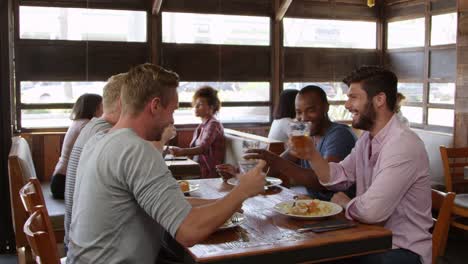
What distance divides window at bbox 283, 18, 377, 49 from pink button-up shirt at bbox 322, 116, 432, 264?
463cm

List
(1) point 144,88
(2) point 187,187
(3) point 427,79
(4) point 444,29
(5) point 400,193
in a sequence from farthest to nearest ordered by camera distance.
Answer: (3) point 427,79, (4) point 444,29, (2) point 187,187, (5) point 400,193, (1) point 144,88

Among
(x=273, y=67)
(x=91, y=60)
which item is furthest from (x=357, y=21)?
(x=91, y=60)

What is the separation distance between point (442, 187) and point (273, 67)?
2642 mm

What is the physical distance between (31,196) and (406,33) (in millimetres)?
6087

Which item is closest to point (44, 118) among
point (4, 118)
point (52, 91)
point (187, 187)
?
point (52, 91)

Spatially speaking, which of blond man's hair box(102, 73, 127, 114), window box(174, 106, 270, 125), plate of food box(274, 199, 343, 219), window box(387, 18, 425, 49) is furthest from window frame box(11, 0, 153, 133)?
plate of food box(274, 199, 343, 219)

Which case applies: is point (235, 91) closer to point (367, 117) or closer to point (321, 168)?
point (321, 168)

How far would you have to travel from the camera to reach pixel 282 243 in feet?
5.88

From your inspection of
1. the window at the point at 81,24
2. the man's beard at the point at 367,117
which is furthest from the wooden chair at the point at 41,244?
the window at the point at 81,24

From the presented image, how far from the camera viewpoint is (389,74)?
2324 millimetres

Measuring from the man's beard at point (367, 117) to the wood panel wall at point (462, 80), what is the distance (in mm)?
3723

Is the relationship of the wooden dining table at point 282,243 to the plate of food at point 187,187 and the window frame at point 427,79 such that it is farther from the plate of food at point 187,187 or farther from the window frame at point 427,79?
the window frame at point 427,79

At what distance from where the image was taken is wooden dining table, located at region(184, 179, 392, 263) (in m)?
1.71

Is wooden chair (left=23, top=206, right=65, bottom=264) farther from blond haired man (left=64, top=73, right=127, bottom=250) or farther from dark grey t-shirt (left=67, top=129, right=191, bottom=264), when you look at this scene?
blond haired man (left=64, top=73, right=127, bottom=250)
